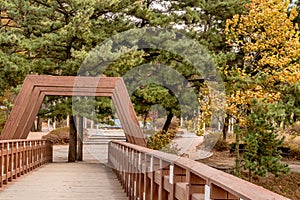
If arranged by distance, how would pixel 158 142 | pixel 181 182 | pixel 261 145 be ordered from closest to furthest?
pixel 181 182 → pixel 261 145 → pixel 158 142

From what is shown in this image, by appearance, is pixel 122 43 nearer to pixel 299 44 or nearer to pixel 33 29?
pixel 33 29

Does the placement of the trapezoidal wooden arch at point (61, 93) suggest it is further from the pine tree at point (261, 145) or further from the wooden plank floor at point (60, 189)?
the pine tree at point (261, 145)

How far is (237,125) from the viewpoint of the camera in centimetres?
1672

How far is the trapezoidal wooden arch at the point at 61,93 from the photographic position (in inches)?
547

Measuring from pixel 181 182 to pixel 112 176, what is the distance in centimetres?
889

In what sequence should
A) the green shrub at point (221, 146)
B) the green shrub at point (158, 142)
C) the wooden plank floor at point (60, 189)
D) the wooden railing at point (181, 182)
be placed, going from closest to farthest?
1. the wooden railing at point (181, 182)
2. the wooden plank floor at point (60, 189)
3. the green shrub at point (158, 142)
4. the green shrub at point (221, 146)

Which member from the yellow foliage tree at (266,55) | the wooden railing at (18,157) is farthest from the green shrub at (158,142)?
the wooden railing at (18,157)

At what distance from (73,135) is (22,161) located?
9.42 metres

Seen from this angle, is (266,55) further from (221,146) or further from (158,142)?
(221,146)

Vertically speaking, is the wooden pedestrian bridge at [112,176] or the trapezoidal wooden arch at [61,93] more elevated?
the trapezoidal wooden arch at [61,93]

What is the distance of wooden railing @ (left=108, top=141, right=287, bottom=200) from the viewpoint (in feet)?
7.64

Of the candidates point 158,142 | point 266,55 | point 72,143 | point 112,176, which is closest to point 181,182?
point 112,176

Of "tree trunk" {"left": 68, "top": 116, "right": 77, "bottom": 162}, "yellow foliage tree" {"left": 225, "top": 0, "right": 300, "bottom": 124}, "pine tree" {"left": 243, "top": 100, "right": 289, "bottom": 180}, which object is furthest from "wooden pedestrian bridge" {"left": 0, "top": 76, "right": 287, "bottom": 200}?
"yellow foliage tree" {"left": 225, "top": 0, "right": 300, "bottom": 124}

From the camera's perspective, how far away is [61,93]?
15.4 metres
